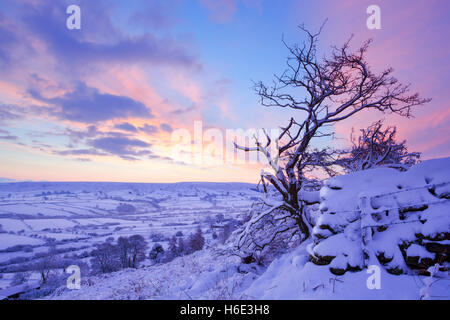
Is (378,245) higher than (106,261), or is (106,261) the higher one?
(378,245)

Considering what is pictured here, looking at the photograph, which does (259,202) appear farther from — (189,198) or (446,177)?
(189,198)

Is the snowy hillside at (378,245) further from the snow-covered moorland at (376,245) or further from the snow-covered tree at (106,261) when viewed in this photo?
the snow-covered tree at (106,261)

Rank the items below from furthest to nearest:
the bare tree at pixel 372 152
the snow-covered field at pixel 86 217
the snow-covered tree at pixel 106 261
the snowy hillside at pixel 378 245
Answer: the snow-covered field at pixel 86 217
the snow-covered tree at pixel 106 261
the bare tree at pixel 372 152
the snowy hillside at pixel 378 245

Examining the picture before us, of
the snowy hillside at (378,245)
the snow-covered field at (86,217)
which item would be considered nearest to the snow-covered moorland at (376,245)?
the snowy hillside at (378,245)

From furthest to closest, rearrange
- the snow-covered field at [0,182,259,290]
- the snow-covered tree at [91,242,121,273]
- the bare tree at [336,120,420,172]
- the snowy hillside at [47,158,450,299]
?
the snow-covered field at [0,182,259,290]
the snow-covered tree at [91,242,121,273]
the bare tree at [336,120,420,172]
the snowy hillside at [47,158,450,299]

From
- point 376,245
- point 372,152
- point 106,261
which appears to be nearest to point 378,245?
point 376,245

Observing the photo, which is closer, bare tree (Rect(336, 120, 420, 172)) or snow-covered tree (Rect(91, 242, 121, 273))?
bare tree (Rect(336, 120, 420, 172))

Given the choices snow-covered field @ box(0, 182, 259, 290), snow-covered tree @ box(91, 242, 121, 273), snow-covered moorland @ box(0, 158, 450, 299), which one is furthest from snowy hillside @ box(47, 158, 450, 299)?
snow-covered tree @ box(91, 242, 121, 273)

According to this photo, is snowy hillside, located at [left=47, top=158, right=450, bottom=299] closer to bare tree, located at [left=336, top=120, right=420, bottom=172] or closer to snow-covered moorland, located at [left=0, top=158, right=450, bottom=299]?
snow-covered moorland, located at [left=0, top=158, right=450, bottom=299]

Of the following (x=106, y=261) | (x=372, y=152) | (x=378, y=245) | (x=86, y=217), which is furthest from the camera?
(x=86, y=217)

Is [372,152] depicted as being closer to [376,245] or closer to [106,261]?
[376,245]

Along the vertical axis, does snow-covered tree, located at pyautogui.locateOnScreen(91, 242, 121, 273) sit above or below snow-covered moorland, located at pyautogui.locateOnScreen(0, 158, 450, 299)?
below

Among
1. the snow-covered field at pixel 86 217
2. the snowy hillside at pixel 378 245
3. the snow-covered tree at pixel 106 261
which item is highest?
the snowy hillside at pixel 378 245

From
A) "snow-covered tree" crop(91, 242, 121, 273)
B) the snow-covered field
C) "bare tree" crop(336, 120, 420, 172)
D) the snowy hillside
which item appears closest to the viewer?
the snowy hillside
